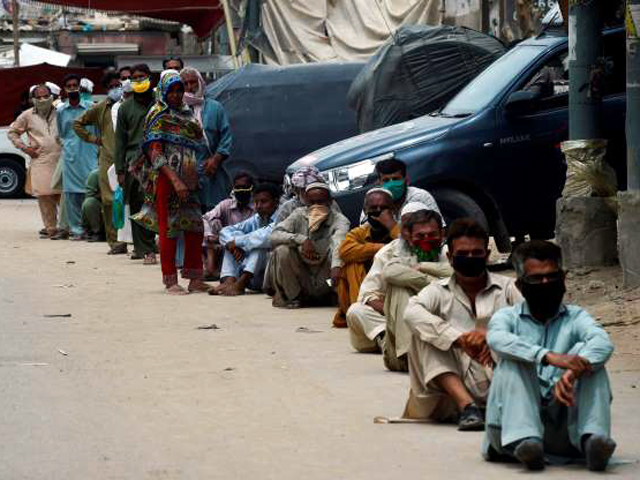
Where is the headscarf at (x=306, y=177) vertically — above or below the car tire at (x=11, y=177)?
above

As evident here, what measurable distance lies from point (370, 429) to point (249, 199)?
6.75m

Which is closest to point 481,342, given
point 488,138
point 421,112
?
point 488,138

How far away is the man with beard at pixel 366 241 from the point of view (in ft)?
34.1

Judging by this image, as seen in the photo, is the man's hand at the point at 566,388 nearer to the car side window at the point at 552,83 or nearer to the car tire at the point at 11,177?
the car side window at the point at 552,83

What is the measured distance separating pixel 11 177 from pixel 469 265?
24.6 metres

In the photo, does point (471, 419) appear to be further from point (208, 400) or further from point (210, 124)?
point (210, 124)

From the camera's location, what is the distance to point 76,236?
20281 mm

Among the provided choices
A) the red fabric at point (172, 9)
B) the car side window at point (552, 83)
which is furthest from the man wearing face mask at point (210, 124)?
the red fabric at point (172, 9)

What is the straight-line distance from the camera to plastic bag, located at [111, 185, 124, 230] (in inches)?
677

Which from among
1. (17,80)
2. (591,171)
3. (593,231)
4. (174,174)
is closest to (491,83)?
(591,171)

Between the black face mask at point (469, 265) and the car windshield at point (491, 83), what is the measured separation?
6.40m

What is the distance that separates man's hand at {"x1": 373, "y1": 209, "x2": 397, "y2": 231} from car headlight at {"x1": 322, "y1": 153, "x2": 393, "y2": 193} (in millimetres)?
2693

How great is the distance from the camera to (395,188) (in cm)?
1068

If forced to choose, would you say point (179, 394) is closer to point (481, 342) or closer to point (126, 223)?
point (481, 342)
